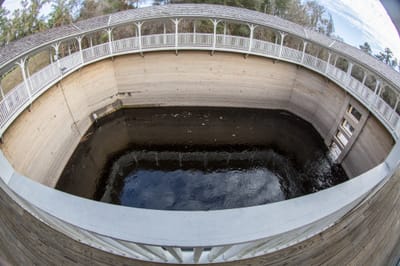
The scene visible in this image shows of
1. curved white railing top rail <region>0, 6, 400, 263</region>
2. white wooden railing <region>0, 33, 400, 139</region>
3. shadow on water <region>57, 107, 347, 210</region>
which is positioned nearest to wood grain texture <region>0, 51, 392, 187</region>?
white wooden railing <region>0, 33, 400, 139</region>

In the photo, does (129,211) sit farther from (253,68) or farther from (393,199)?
(253,68)

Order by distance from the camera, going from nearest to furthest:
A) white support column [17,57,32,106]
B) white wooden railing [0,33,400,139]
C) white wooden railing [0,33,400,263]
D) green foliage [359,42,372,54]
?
1. white wooden railing [0,33,400,263]
2. white support column [17,57,32,106]
3. white wooden railing [0,33,400,139]
4. green foliage [359,42,372,54]

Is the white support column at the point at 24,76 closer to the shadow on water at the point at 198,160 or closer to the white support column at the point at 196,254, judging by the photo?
the shadow on water at the point at 198,160

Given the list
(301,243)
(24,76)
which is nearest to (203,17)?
(24,76)

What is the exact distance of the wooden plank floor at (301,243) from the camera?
4469mm

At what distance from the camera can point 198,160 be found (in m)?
12.0

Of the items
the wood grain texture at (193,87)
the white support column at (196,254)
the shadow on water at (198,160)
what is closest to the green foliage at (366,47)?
the wood grain texture at (193,87)

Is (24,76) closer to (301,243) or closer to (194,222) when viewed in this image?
(194,222)

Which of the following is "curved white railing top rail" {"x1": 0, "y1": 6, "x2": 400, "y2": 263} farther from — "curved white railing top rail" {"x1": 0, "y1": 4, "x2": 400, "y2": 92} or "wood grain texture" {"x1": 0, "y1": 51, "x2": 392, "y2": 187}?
"wood grain texture" {"x1": 0, "y1": 51, "x2": 392, "y2": 187}

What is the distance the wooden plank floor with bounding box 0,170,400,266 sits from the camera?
4469mm

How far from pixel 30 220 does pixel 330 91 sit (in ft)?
40.3

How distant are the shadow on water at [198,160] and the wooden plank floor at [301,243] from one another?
4.41 meters

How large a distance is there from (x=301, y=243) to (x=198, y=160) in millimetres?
7847

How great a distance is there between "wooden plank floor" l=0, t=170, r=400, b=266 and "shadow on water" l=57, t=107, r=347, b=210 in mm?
4412
